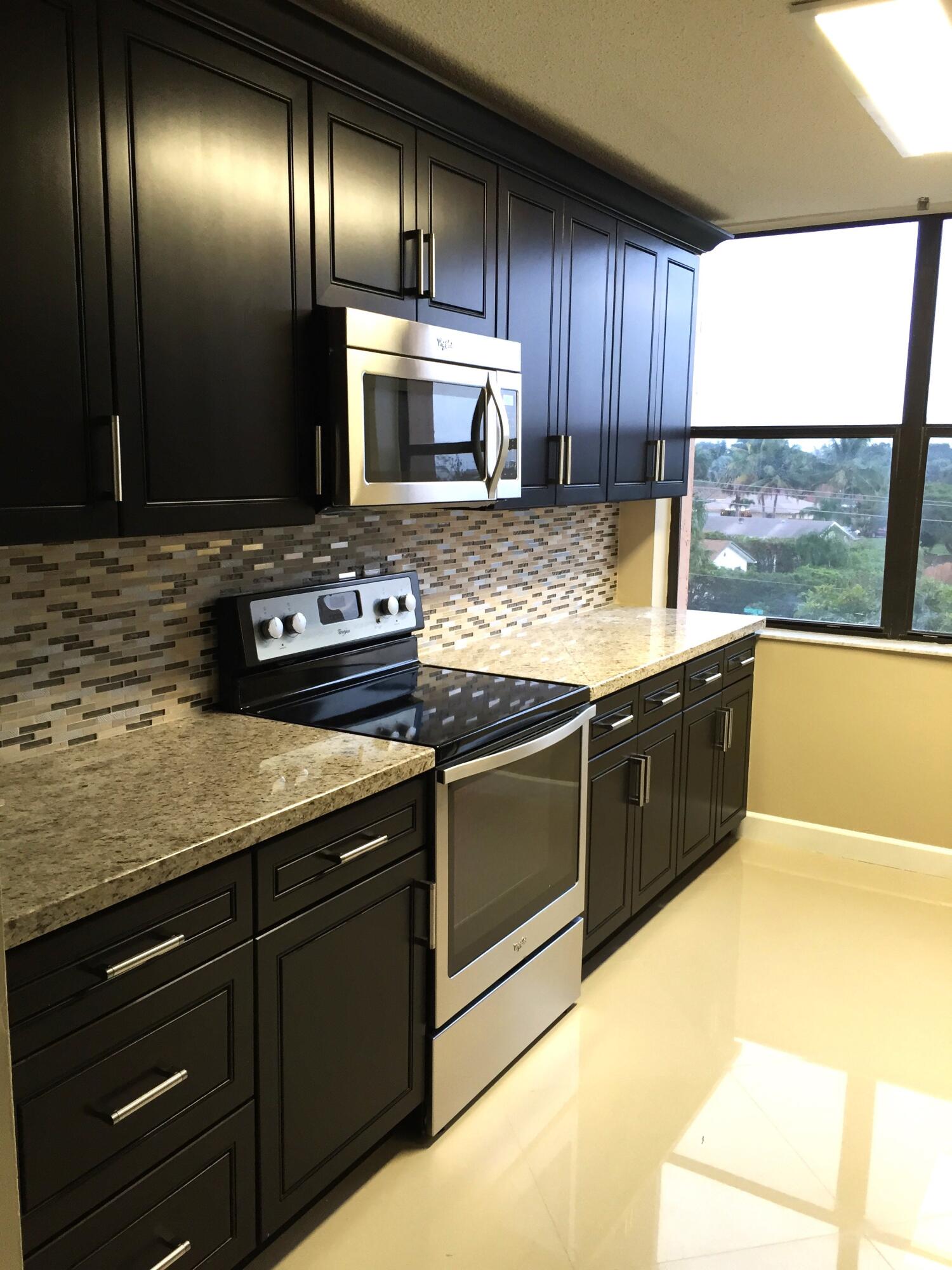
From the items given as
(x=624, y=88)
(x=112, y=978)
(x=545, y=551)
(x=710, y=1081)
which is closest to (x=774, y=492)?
(x=545, y=551)

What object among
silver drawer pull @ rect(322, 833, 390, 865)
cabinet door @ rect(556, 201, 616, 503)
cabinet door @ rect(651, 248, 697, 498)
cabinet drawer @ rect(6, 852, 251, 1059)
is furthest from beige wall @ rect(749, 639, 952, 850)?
cabinet drawer @ rect(6, 852, 251, 1059)

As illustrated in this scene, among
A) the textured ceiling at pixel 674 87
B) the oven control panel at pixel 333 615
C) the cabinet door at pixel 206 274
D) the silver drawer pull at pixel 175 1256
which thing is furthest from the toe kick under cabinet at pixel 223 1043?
the textured ceiling at pixel 674 87

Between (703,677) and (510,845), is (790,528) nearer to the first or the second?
(703,677)

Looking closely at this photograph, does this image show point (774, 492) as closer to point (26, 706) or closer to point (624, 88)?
point (624, 88)

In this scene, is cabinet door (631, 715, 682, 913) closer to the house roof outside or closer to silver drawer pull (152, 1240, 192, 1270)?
the house roof outside

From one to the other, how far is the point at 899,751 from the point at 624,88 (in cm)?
253

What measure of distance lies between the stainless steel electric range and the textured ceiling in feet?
4.13

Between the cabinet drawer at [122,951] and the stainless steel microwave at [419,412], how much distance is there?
0.88m

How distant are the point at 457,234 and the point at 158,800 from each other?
156 cm

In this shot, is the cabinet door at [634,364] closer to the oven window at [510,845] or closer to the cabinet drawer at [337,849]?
the oven window at [510,845]

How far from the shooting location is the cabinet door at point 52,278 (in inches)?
58.5

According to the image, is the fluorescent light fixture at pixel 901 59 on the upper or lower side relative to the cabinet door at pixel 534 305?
upper

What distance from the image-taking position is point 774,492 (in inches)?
160

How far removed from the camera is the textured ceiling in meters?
2.08
